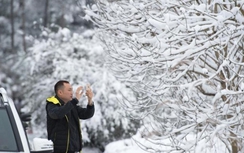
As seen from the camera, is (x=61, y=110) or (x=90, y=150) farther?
(x=90, y=150)

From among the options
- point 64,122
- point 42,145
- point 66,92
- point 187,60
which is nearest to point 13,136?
point 42,145

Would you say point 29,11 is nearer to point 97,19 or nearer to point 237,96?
point 97,19

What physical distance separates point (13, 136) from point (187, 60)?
181 cm

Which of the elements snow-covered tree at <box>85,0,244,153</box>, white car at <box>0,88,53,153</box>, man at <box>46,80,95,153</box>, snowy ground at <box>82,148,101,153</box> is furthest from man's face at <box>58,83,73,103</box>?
snowy ground at <box>82,148,101,153</box>

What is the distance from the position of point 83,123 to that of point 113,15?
25.0 feet

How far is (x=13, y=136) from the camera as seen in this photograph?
5648 millimetres

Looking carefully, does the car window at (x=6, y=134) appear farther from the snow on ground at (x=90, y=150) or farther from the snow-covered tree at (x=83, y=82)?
the snow on ground at (x=90, y=150)

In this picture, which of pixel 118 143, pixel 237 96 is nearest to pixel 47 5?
pixel 118 143

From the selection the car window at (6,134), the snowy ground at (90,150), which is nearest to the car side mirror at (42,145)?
the car window at (6,134)

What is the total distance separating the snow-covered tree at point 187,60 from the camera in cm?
616

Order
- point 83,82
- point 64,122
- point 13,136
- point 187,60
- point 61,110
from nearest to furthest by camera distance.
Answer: point 13,136
point 61,110
point 64,122
point 187,60
point 83,82

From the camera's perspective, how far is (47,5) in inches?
1259

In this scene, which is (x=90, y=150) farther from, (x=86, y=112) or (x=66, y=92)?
(x=66, y=92)

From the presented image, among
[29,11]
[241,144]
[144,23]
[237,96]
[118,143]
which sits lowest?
[118,143]
